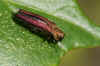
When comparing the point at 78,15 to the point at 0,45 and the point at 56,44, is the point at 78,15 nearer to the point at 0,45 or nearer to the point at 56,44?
the point at 56,44

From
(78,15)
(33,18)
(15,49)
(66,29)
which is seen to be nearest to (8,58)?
(15,49)

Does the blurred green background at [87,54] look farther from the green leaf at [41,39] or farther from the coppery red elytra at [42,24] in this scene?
the green leaf at [41,39]

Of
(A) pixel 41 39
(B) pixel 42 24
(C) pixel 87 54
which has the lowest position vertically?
(C) pixel 87 54

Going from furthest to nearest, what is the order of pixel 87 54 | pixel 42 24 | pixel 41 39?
pixel 87 54 → pixel 42 24 → pixel 41 39

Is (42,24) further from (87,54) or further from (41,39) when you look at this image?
(87,54)

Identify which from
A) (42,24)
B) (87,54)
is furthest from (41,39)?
(87,54)

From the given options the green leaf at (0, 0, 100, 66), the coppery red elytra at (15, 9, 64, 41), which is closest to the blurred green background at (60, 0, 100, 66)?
the coppery red elytra at (15, 9, 64, 41)
